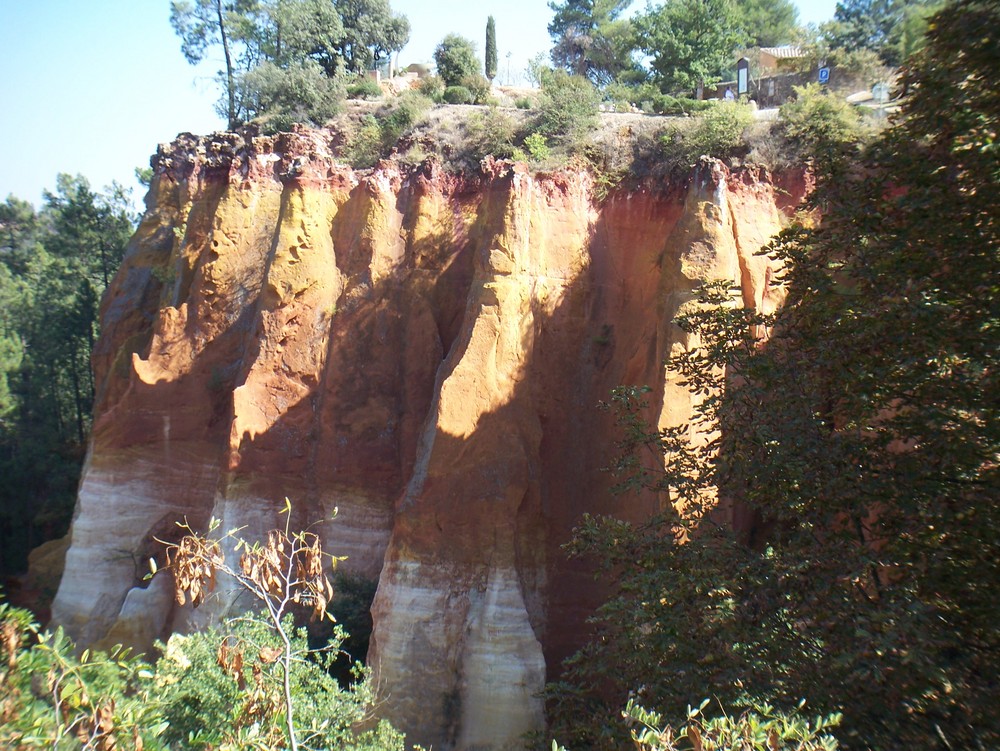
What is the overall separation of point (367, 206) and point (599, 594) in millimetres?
7551

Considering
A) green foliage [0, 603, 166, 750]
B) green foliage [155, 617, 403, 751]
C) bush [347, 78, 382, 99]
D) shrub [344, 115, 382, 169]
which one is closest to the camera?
green foliage [0, 603, 166, 750]

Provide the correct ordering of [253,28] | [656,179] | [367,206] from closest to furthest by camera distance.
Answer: [656,179] → [367,206] → [253,28]

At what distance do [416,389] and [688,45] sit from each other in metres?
17.8

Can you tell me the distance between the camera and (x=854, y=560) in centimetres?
602

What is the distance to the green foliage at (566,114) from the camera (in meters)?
14.9

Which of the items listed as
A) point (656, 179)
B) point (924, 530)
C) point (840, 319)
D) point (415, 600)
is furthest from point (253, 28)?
point (924, 530)

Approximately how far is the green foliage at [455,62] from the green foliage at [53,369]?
43.2 ft

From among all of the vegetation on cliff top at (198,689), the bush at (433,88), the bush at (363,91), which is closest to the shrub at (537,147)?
the bush at (433,88)

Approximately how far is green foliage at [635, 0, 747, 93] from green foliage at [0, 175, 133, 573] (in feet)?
63.2

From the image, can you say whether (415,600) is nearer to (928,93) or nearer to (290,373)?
(290,373)

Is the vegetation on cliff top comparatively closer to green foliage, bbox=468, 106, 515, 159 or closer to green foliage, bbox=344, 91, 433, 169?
green foliage, bbox=468, 106, 515, 159

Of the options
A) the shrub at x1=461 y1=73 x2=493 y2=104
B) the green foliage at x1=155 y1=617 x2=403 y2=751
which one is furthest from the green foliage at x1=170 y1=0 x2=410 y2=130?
the green foliage at x1=155 y1=617 x2=403 y2=751

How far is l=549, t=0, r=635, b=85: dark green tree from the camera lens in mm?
31219

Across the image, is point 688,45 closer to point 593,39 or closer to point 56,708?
point 593,39
